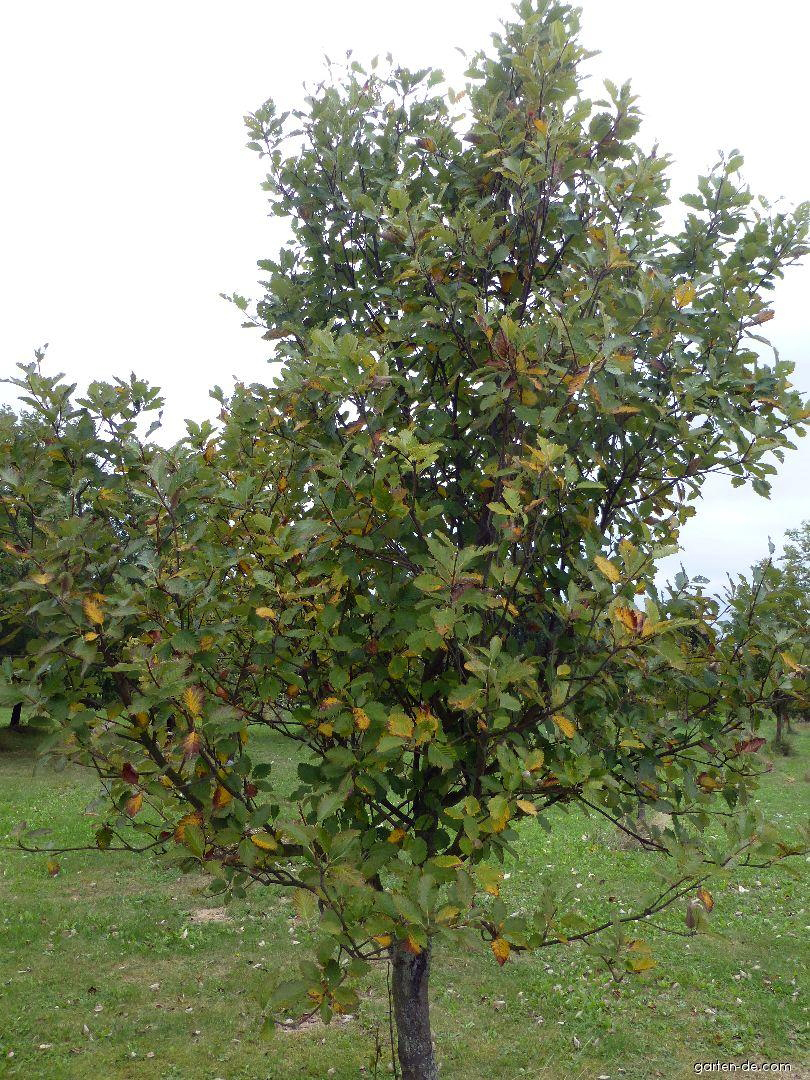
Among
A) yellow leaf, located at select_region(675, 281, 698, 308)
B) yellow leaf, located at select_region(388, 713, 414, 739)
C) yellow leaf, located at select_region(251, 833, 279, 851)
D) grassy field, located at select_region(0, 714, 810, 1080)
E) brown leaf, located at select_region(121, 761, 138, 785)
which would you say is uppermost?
yellow leaf, located at select_region(675, 281, 698, 308)

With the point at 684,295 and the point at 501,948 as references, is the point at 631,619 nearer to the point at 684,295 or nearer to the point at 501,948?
the point at 501,948

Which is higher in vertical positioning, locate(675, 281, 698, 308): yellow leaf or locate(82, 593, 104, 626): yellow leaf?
locate(675, 281, 698, 308): yellow leaf

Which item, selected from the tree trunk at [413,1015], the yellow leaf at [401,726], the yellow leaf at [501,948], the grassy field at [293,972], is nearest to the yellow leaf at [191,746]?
the yellow leaf at [401,726]

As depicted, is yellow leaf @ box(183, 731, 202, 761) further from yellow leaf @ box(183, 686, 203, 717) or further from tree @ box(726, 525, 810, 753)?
tree @ box(726, 525, 810, 753)

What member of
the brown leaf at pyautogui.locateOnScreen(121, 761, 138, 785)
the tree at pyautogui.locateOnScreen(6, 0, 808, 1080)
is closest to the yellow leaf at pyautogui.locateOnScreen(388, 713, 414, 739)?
the tree at pyautogui.locateOnScreen(6, 0, 808, 1080)

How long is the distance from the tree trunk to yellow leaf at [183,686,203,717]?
2535 millimetres

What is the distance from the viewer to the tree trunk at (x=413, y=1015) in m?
5.01

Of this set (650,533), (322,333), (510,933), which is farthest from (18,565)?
(650,533)

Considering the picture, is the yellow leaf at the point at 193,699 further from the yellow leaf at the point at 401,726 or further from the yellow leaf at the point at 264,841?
the yellow leaf at the point at 401,726

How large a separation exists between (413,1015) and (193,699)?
296cm

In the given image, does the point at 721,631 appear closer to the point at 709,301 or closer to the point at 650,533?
the point at 650,533

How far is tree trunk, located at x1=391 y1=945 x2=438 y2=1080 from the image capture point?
5.01 m

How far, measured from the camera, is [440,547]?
3217 mm

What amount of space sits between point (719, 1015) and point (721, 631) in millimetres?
6551
